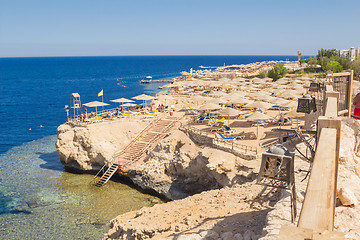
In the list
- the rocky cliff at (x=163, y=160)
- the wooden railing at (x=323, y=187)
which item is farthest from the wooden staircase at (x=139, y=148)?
the wooden railing at (x=323, y=187)

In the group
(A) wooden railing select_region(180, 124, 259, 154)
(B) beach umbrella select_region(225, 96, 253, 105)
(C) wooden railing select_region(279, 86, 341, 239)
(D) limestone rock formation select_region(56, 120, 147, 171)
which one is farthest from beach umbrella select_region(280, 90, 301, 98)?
(C) wooden railing select_region(279, 86, 341, 239)

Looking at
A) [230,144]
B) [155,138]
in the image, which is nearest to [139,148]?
[155,138]

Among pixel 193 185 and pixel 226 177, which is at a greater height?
pixel 226 177

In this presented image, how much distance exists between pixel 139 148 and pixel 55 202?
8.11 m

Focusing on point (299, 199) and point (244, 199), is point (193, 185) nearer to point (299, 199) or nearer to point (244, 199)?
point (244, 199)

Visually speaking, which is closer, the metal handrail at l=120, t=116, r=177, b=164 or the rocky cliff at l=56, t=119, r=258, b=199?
the rocky cliff at l=56, t=119, r=258, b=199

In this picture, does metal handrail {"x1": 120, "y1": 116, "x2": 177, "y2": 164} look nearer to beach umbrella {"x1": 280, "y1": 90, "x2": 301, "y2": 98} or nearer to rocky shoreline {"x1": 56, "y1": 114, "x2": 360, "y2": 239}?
rocky shoreline {"x1": 56, "y1": 114, "x2": 360, "y2": 239}

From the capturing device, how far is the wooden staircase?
24.7 metres

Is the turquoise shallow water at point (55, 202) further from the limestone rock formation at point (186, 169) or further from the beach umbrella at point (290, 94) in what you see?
the beach umbrella at point (290, 94)

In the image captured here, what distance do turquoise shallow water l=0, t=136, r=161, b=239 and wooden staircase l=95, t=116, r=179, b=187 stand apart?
3.82ft

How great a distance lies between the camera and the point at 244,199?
1209 centimetres

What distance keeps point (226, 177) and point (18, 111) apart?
51506 mm

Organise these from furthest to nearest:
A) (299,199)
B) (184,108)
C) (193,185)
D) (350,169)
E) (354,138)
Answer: (184,108)
(193,185)
(354,138)
(350,169)
(299,199)

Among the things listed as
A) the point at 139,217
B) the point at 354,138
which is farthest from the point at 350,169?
the point at 139,217
